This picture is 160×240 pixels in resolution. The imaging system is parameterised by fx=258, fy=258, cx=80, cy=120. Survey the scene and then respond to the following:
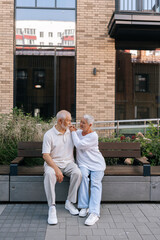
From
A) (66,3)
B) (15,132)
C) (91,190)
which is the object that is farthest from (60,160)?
(66,3)

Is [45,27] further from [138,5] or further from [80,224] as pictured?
[80,224]

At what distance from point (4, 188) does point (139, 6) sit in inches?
312

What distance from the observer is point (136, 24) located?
832 centimetres

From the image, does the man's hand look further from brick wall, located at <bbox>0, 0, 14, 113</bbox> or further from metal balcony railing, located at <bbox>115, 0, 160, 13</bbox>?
metal balcony railing, located at <bbox>115, 0, 160, 13</bbox>

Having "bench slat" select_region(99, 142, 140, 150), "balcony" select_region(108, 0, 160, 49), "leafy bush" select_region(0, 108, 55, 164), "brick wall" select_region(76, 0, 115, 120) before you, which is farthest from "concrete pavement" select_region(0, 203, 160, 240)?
"balcony" select_region(108, 0, 160, 49)

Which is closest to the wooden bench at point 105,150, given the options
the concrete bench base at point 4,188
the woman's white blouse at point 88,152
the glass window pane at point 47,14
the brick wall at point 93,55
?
the concrete bench base at point 4,188

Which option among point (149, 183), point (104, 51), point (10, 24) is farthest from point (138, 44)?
point (149, 183)

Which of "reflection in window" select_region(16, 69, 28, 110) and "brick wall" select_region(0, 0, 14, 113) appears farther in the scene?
"reflection in window" select_region(16, 69, 28, 110)

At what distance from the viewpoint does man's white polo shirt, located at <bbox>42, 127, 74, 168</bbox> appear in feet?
12.5

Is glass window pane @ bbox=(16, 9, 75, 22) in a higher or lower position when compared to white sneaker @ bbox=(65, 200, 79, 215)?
higher

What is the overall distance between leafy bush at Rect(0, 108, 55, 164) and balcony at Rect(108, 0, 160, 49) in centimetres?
450

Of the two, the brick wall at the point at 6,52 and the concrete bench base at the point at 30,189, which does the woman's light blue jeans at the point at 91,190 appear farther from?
the brick wall at the point at 6,52

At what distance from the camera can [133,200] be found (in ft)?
13.8

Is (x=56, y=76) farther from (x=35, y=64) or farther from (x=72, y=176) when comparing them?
(x=72, y=176)
